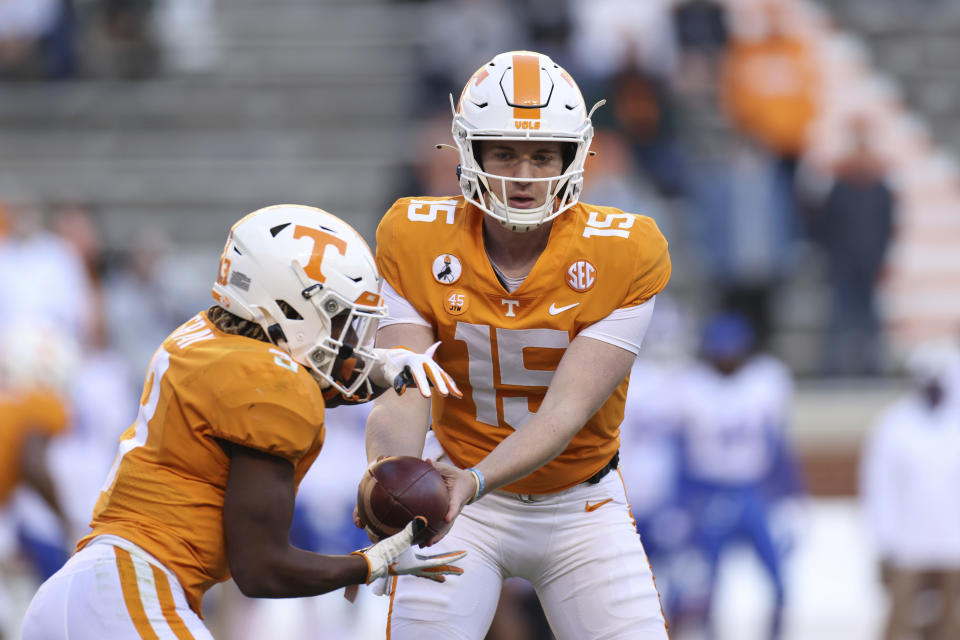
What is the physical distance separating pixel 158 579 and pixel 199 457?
269 millimetres

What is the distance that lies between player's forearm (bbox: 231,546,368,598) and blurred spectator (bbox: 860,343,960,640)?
5671 mm

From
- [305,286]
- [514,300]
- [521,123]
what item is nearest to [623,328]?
[514,300]

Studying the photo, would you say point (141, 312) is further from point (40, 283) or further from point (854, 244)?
point (854, 244)

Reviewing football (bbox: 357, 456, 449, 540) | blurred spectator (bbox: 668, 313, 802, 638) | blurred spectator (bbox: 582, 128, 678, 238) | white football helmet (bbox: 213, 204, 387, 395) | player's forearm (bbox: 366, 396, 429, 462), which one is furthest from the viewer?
blurred spectator (bbox: 582, 128, 678, 238)

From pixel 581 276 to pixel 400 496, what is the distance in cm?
77

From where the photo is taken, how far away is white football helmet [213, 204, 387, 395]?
3.35 meters

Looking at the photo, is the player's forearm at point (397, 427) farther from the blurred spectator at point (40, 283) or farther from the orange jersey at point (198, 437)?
the blurred spectator at point (40, 283)

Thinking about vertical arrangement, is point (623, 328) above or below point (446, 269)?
below

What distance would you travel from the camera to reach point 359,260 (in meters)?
3.42

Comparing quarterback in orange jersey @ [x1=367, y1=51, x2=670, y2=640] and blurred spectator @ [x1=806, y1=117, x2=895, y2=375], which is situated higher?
quarterback in orange jersey @ [x1=367, y1=51, x2=670, y2=640]

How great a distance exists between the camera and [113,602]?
10.3ft

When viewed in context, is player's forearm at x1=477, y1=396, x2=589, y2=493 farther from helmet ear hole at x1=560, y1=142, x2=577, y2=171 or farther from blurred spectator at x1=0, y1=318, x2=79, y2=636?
blurred spectator at x1=0, y1=318, x2=79, y2=636

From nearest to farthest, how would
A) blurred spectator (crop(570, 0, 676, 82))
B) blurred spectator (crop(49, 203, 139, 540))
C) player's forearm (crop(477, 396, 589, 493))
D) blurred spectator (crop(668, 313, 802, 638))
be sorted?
player's forearm (crop(477, 396, 589, 493))
blurred spectator (crop(49, 203, 139, 540))
blurred spectator (crop(668, 313, 802, 638))
blurred spectator (crop(570, 0, 676, 82))

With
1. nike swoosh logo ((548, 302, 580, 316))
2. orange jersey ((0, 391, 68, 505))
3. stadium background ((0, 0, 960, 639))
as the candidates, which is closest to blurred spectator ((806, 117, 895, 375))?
stadium background ((0, 0, 960, 639))
